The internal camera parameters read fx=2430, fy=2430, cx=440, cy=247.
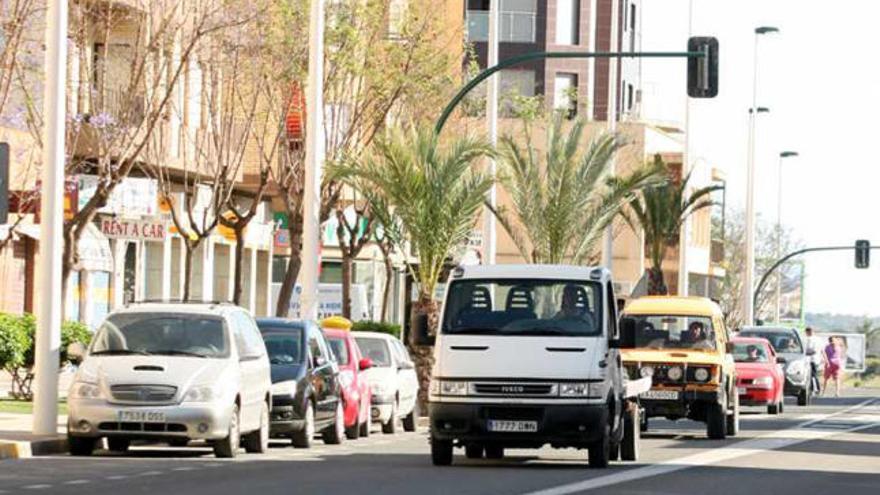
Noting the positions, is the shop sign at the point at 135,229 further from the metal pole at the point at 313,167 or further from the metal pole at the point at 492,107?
the metal pole at the point at 492,107

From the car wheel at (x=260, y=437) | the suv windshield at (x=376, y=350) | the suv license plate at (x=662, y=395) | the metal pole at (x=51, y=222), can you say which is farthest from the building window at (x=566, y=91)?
the metal pole at (x=51, y=222)

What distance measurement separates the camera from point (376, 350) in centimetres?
4025

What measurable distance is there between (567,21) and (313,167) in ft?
204

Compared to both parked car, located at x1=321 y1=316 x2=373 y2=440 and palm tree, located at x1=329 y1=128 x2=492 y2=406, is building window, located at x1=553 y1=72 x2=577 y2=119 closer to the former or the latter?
palm tree, located at x1=329 y1=128 x2=492 y2=406

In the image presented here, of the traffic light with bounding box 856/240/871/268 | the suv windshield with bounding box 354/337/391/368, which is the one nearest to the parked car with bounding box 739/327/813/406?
the suv windshield with bounding box 354/337/391/368

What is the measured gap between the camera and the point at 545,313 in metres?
27.3

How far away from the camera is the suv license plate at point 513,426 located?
26.5 meters

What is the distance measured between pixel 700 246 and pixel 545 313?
300 feet

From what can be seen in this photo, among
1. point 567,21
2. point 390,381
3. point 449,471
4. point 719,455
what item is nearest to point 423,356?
point 390,381

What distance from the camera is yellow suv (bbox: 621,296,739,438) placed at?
36406 millimetres

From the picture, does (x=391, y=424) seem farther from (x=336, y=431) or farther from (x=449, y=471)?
(x=449, y=471)

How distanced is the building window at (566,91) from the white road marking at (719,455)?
43.3 meters

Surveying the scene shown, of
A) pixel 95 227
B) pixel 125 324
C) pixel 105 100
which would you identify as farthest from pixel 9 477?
pixel 95 227

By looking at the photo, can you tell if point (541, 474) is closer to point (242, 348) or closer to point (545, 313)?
point (545, 313)
